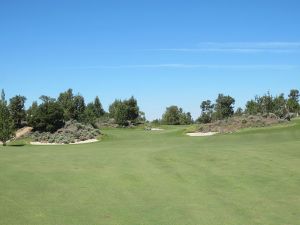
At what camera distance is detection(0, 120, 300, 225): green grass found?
11.5 meters

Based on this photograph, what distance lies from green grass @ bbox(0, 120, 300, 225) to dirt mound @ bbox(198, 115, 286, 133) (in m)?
30.2

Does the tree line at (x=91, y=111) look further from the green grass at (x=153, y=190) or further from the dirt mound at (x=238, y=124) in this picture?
the green grass at (x=153, y=190)

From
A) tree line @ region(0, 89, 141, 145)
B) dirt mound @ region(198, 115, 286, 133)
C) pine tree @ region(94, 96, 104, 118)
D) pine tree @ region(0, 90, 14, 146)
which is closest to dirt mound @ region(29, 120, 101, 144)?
tree line @ region(0, 89, 141, 145)

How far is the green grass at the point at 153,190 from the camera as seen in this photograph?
1145 centimetres

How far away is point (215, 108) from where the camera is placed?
10819cm

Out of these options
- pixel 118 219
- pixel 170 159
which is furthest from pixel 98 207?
pixel 170 159

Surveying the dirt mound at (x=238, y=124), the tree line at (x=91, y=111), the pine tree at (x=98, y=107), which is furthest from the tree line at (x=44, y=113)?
the pine tree at (x=98, y=107)

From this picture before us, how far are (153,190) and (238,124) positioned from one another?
40.2 metres

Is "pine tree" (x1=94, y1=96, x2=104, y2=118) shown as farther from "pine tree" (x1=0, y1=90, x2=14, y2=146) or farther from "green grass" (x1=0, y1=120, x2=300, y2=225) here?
"green grass" (x1=0, y1=120, x2=300, y2=225)

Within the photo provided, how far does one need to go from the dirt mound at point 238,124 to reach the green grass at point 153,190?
30207mm

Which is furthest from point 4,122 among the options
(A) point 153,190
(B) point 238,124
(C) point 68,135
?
(A) point 153,190

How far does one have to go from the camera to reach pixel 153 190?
14656 mm

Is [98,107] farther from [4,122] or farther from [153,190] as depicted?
[153,190]

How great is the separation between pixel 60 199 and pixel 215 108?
97.1 m
